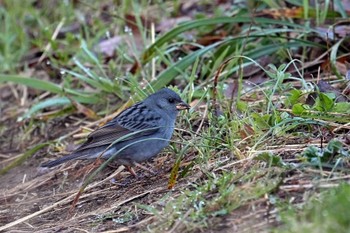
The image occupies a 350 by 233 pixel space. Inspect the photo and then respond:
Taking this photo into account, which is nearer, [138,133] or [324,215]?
[324,215]

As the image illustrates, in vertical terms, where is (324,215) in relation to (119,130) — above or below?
above

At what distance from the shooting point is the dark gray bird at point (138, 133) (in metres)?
5.11

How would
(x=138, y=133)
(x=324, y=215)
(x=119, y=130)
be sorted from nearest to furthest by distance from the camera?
(x=324, y=215) < (x=138, y=133) < (x=119, y=130)

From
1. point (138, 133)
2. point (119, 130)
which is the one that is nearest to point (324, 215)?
point (138, 133)

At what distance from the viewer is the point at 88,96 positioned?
6.73 meters

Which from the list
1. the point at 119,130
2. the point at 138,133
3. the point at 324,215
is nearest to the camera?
the point at 324,215

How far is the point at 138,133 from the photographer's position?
17.1 ft

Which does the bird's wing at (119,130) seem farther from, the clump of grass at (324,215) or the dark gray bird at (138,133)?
the clump of grass at (324,215)

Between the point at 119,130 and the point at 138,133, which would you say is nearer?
the point at 138,133

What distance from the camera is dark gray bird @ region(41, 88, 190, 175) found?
511 cm

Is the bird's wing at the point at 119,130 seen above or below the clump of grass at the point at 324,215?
below

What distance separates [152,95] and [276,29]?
1358 millimetres

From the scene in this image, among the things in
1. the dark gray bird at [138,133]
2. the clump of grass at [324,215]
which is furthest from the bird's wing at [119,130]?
the clump of grass at [324,215]

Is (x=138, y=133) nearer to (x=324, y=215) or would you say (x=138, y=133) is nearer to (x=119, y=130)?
(x=119, y=130)
